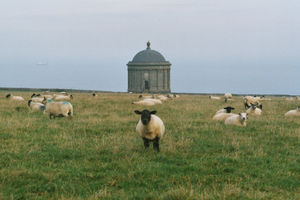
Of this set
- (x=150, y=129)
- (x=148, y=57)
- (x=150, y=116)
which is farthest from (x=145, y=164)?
(x=148, y=57)

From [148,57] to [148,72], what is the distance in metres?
3.19

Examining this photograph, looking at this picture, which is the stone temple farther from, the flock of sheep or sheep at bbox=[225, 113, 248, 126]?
sheep at bbox=[225, 113, 248, 126]

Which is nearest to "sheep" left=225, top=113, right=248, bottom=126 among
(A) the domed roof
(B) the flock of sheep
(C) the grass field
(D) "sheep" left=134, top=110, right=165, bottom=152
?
(B) the flock of sheep

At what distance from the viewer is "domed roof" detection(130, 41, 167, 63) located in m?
77.6

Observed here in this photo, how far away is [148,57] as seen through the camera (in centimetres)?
7775

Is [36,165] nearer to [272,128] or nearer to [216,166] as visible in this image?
[216,166]

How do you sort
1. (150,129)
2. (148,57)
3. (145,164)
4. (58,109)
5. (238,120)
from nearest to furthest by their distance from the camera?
(145,164) → (150,129) → (238,120) → (58,109) → (148,57)

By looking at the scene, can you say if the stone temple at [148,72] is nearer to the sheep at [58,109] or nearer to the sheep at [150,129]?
the sheep at [58,109]

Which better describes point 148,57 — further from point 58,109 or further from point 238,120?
point 238,120

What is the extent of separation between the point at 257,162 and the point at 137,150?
3.18 meters

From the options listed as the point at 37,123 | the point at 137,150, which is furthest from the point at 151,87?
the point at 137,150

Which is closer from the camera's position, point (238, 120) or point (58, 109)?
point (238, 120)

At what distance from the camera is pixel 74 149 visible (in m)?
10.2

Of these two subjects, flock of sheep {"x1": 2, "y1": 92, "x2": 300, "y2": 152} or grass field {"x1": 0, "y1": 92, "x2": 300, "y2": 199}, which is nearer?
grass field {"x1": 0, "y1": 92, "x2": 300, "y2": 199}
